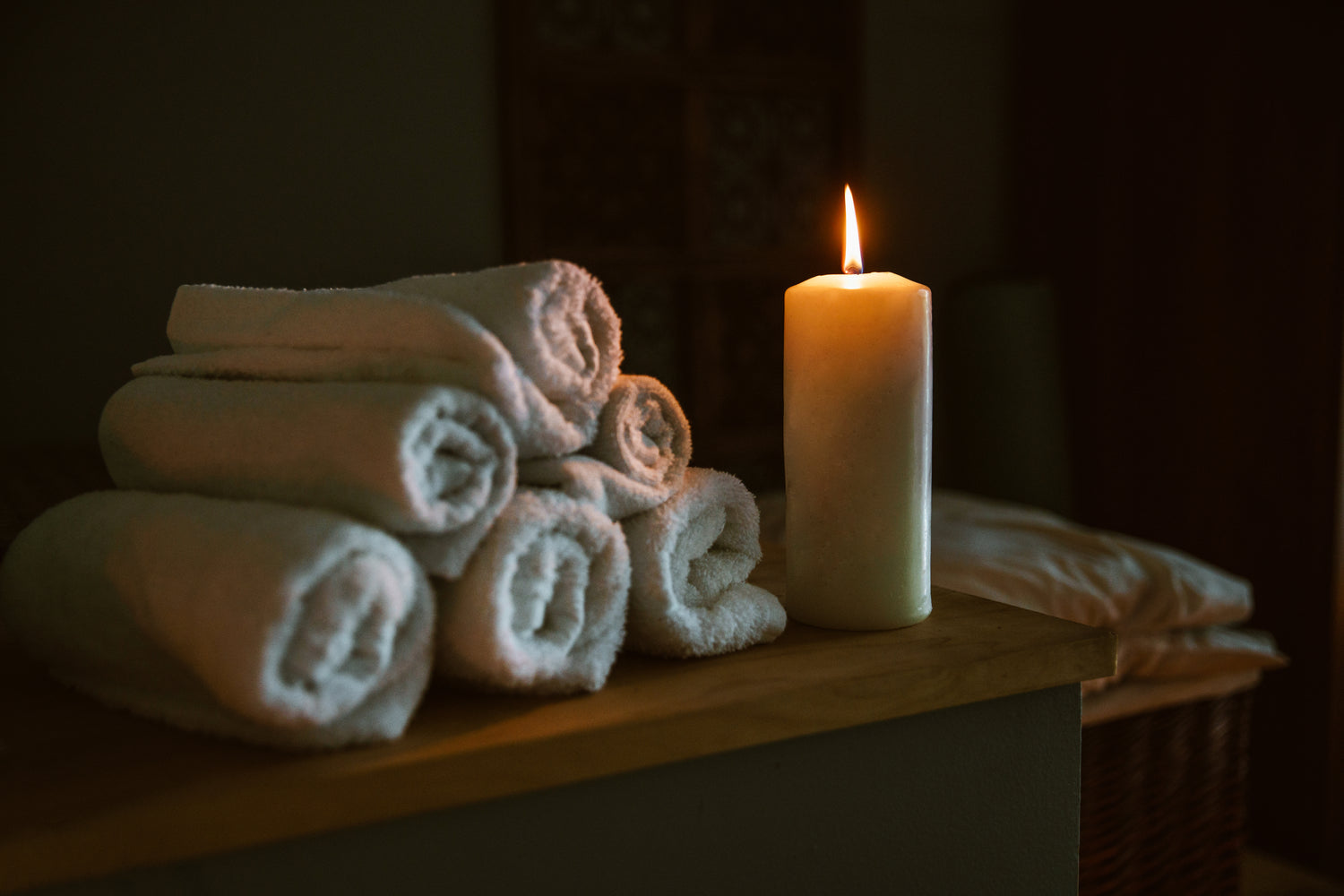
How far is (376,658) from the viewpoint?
381mm

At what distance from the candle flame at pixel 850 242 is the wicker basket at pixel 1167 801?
77 cm

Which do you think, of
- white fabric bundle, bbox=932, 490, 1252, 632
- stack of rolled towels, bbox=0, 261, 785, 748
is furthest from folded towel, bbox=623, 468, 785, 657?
white fabric bundle, bbox=932, 490, 1252, 632

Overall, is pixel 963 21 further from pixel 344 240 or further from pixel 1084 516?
pixel 344 240

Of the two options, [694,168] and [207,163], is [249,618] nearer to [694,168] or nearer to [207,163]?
[207,163]

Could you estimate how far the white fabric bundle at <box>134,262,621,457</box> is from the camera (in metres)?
0.42

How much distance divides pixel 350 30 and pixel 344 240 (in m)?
0.34

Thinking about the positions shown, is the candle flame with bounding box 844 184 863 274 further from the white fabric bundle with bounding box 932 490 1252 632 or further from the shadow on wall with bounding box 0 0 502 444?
the shadow on wall with bounding box 0 0 502 444

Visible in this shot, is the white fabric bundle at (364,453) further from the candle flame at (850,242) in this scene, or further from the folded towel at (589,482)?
the candle flame at (850,242)

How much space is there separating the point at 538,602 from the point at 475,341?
11 cm

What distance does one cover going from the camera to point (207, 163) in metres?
1.64

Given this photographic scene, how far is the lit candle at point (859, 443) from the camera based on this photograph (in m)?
0.51

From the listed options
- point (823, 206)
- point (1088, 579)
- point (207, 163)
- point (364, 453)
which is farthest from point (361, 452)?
point (823, 206)

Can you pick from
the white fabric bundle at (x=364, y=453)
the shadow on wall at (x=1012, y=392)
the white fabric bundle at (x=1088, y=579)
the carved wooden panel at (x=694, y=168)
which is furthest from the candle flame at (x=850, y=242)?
the shadow on wall at (x=1012, y=392)

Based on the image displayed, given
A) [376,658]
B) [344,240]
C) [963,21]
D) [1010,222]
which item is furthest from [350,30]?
[376,658]
